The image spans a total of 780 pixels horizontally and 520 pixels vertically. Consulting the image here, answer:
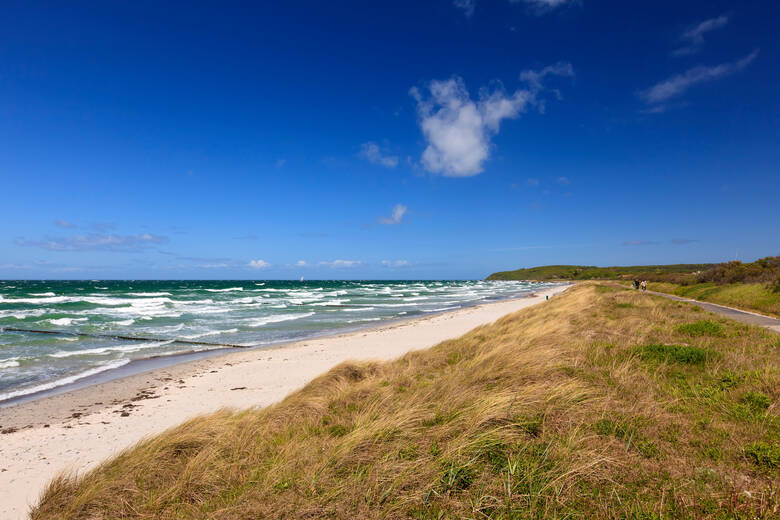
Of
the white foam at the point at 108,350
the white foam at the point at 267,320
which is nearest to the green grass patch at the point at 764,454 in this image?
the white foam at the point at 108,350

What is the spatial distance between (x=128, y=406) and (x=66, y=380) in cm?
507

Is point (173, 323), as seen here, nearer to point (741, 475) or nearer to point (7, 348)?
point (7, 348)

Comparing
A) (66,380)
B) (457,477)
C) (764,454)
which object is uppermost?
(764,454)

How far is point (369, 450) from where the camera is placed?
14.0ft

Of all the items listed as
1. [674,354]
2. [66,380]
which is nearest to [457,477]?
[674,354]

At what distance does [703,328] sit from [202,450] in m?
12.1

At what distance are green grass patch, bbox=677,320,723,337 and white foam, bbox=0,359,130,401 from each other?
772 inches

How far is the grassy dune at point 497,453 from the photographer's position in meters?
3.20

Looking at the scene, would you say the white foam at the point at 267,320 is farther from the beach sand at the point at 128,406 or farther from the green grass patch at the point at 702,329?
the green grass patch at the point at 702,329

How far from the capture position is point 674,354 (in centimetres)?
710

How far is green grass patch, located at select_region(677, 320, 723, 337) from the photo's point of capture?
31.3ft

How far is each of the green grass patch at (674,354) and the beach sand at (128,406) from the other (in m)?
9.17

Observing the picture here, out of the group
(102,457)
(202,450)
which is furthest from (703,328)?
(102,457)

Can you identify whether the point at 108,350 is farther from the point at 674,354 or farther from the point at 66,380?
the point at 674,354
